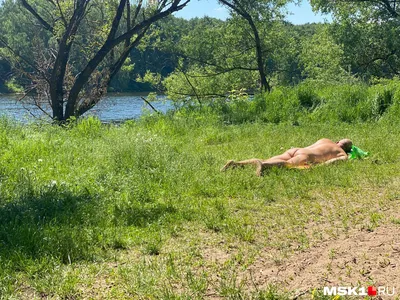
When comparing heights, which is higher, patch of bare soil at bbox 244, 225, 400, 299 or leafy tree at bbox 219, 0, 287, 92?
leafy tree at bbox 219, 0, 287, 92

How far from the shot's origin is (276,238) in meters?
4.17

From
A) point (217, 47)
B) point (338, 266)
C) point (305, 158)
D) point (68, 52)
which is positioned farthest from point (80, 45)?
point (338, 266)

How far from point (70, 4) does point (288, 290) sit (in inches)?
598

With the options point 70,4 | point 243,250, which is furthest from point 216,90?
point 243,250

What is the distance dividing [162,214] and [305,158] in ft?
10.3

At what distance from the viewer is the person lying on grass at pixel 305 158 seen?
6.77m

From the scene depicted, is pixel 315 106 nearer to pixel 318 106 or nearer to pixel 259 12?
pixel 318 106

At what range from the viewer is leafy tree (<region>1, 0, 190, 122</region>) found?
45.4 feet

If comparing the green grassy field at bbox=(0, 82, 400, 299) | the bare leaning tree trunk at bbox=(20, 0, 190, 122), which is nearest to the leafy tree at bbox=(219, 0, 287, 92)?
the bare leaning tree trunk at bbox=(20, 0, 190, 122)

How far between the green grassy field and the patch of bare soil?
11cm

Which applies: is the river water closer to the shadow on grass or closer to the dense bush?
the dense bush

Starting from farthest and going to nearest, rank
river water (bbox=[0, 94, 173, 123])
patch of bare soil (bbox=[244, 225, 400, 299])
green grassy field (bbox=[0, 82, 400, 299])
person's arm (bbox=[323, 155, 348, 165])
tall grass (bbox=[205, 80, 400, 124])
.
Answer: river water (bbox=[0, 94, 173, 123])
tall grass (bbox=[205, 80, 400, 124])
person's arm (bbox=[323, 155, 348, 165])
green grassy field (bbox=[0, 82, 400, 299])
patch of bare soil (bbox=[244, 225, 400, 299])

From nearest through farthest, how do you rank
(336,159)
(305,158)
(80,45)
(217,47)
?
1. (305,158)
2. (336,159)
3. (80,45)
4. (217,47)

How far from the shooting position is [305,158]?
7.00m
